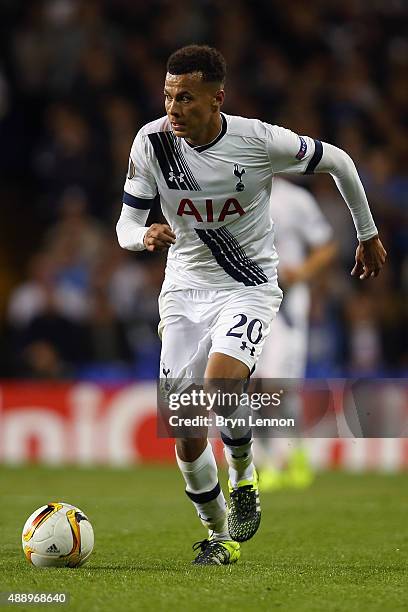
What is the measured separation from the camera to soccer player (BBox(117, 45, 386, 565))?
5879mm

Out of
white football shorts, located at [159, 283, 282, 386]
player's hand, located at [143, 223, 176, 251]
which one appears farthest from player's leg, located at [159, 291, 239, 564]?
player's hand, located at [143, 223, 176, 251]

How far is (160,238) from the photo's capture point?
5.45 metres

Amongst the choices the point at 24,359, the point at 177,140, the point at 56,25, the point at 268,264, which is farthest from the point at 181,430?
the point at 56,25

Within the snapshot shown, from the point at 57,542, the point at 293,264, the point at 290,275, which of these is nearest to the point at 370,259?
the point at 57,542

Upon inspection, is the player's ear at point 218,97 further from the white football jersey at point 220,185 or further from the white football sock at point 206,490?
the white football sock at point 206,490

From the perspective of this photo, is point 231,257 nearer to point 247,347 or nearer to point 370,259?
point 247,347

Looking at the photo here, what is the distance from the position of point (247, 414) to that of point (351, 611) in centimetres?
171

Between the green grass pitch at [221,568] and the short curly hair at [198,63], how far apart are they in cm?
237

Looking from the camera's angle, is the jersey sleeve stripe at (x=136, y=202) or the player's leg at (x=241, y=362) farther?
the jersey sleeve stripe at (x=136, y=202)

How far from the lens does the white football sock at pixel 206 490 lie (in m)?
6.00

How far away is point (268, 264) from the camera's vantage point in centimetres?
622

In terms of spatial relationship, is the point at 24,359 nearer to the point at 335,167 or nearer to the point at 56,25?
the point at 56,25

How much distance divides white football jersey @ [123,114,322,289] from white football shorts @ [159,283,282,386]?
7cm

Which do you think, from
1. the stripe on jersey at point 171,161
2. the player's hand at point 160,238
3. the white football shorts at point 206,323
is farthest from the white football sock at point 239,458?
the stripe on jersey at point 171,161
